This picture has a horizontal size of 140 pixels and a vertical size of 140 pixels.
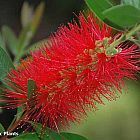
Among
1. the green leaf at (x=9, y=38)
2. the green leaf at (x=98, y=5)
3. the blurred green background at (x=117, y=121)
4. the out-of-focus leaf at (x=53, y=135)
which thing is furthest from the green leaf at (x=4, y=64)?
the blurred green background at (x=117, y=121)

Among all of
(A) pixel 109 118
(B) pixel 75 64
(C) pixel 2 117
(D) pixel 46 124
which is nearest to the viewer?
(B) pixel 75 64

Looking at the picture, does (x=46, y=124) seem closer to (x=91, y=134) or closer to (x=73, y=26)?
(x=73, y=26)

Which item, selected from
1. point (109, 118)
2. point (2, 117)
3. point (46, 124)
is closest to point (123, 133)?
point (109, 118)

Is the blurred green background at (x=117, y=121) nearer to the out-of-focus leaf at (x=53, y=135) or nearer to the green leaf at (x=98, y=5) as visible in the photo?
the out-of-focus leaf at (x=53, y=135)

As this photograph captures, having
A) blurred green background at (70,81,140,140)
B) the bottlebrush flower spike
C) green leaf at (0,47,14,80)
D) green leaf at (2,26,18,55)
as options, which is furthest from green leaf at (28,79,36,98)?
blurred green background at (70,81,140,140)

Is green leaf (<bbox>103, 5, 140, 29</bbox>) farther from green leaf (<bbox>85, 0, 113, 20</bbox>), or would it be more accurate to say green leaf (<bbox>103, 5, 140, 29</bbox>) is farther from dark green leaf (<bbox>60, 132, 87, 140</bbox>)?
dark green leaf (<bbox>60, 132, 87, 140</bbox>)

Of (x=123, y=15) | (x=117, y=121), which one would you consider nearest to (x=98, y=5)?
(x=123, y=15)
